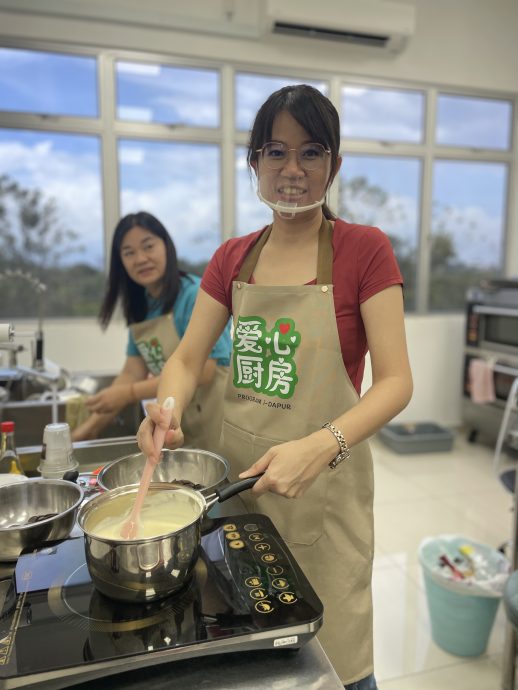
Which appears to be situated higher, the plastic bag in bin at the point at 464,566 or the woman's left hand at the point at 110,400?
the woman's left hand at the point at 110,400

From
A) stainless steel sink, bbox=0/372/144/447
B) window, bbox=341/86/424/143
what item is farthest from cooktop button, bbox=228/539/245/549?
window, bbox=341/86/424/143

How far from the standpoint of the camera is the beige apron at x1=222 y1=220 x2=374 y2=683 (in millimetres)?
1016

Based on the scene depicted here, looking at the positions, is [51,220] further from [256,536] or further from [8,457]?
[256,536]

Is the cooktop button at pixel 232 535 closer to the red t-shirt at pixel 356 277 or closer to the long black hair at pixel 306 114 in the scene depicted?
the red t-shirt at pixel 356 277

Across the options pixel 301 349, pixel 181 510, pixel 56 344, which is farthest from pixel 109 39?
pixel 181 510

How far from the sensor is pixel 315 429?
1.02 metres

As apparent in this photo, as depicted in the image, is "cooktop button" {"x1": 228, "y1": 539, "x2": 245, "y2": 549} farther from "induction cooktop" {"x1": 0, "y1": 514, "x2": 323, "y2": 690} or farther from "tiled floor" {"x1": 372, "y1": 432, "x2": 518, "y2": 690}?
"tiled floor" {"x1": 372, "y1": 432, "x2": 518, "y2": 690}

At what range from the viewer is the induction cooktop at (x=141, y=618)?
1.82ft

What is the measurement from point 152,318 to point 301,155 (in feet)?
2.92

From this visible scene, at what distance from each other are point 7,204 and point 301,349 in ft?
10.0

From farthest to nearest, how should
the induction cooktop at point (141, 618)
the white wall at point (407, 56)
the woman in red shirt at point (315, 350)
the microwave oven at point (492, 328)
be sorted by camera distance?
the microwave oven at point (492, 328), the white wall at point (407, 56), the woman in red shirt at point (315, 350), the induction cooktop at point (141, 618)

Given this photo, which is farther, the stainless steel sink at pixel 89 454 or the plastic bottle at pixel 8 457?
the stainless steel sink at pixel 89 454

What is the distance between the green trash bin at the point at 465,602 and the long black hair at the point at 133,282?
1354 mm

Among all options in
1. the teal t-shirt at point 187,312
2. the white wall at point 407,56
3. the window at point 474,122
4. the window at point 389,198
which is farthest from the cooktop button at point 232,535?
the window at point 474,122
